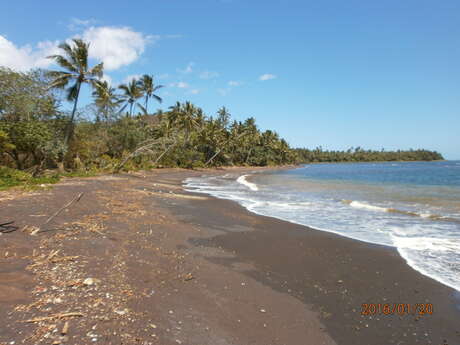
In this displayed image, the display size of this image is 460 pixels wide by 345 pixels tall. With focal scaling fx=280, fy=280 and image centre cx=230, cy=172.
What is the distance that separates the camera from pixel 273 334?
330cm

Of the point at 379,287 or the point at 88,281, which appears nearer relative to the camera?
the point at 88,281

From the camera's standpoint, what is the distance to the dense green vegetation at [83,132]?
18.8 metres

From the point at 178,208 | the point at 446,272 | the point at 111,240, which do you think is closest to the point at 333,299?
the point at 446,272

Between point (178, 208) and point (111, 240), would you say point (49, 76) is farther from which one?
point (111, 240)

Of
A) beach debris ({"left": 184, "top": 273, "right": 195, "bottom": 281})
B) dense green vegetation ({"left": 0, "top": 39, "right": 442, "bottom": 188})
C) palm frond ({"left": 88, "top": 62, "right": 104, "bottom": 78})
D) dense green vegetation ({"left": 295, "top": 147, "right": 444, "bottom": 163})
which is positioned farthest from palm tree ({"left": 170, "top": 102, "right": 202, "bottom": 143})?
dense green vegetation ({"left": 295, "top": 147, "right": 444, "bottom": 163})

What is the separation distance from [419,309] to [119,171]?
2847cm

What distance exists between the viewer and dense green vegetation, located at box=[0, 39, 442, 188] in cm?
1884

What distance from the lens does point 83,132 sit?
2917cm

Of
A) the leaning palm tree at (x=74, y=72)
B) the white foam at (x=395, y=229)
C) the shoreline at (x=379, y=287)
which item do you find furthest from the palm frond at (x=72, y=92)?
the shoreline at (x=379, y=287)

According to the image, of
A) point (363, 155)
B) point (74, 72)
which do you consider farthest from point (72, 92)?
point (363, 155)

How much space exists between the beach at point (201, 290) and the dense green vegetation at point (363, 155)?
437 feet

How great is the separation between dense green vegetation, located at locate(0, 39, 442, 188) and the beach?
8918 mm

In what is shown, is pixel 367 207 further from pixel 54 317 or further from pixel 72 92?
pixel 72 92

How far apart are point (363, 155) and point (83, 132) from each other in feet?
489
